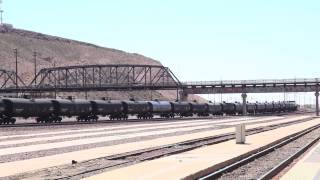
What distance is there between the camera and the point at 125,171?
1898cm

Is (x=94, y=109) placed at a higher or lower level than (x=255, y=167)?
higher

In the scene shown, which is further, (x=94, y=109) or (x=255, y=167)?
(x=94, y=109)

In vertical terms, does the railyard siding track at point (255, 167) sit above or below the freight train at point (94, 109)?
below

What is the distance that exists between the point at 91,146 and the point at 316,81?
4328 inches

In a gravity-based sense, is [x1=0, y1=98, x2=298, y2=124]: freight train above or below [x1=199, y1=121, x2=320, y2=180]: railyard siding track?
above

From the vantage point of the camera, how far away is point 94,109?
81.6 metres

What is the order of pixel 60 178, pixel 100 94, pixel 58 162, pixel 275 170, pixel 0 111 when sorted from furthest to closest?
pixel 100 94
pixel 0 111
pixel 58 162
pixel 275 170
pixel 60 178

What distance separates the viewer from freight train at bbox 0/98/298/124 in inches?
2511

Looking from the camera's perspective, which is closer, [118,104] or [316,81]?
A: [118,104]

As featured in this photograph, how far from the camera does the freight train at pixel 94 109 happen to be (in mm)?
63781

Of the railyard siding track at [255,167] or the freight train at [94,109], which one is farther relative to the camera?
the freight train at [94,109]

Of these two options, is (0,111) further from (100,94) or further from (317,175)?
(100,94)

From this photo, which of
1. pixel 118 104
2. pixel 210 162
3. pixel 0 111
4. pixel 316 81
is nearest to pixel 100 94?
pixel 316 81

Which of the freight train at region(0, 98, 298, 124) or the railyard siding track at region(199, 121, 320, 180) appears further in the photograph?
the freight train at region(0, 98, 298, 124)
